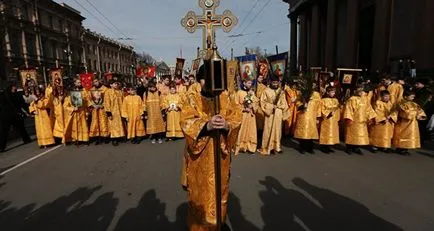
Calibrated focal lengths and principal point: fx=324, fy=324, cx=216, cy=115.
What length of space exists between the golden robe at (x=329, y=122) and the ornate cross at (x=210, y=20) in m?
5.17

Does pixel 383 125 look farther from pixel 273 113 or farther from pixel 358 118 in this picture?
pixel 273 113

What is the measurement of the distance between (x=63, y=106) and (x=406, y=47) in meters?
17.1

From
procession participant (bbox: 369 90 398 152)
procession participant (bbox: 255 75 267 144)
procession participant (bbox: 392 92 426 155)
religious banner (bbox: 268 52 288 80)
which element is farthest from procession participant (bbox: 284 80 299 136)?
procession participant (bbox: 392 92 426 155)

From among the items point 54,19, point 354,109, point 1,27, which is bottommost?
point 354,109

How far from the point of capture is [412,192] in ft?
16.7

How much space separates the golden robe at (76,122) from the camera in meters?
9.40

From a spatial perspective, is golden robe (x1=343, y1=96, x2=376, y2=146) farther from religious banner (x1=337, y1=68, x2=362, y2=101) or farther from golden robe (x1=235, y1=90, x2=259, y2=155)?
golden robe (x1=235, y1=90, x2=259, y2=155)

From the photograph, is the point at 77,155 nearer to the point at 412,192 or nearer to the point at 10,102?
the point at 10,102

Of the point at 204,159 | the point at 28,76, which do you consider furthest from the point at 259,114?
the point at 28,76

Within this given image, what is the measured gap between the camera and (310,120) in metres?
7.83

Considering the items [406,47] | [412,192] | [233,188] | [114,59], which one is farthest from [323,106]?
[114,59]

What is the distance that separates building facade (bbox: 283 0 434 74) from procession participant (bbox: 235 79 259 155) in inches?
342

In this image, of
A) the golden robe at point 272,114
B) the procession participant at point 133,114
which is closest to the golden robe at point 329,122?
the golden robe at point 272,114

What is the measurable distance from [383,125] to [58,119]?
29.0 ft
